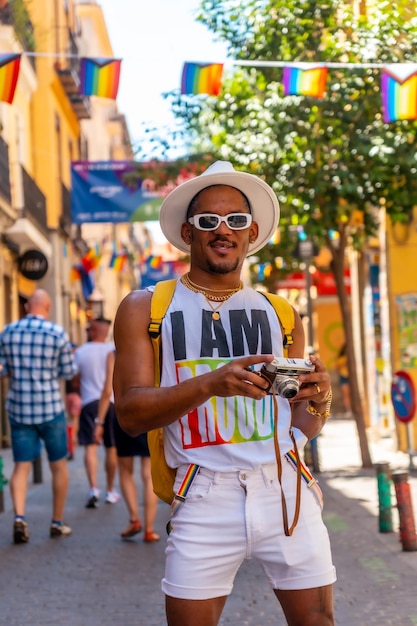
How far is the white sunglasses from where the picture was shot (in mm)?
3641

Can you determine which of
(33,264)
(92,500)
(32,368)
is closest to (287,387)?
(32,368)

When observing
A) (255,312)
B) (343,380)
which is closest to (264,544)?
(255,312)

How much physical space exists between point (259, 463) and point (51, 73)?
27326mm

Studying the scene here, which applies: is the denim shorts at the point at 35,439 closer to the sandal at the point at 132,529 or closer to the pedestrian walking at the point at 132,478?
the pedestrian walking at the point at 132,478

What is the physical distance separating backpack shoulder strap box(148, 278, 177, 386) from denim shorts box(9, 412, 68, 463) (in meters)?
5.88

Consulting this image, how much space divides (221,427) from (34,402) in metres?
6.04

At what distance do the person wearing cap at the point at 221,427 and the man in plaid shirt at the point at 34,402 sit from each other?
583cm

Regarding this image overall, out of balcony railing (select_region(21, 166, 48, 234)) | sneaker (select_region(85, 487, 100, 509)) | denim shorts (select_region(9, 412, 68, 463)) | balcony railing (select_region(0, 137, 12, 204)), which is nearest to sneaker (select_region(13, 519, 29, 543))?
denim shorts (select_region(9, 412, 68, 463))

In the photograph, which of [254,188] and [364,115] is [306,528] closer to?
[254,188]

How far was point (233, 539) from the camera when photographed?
3.39m

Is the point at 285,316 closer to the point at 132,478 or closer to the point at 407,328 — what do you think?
the point at 132,478

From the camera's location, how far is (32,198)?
1024 inches

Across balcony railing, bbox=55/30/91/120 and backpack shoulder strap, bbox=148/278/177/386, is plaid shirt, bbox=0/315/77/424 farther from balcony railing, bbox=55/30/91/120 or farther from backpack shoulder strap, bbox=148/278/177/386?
balcony railing, bbox=55/30/91/120

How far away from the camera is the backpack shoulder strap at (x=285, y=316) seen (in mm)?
3705
